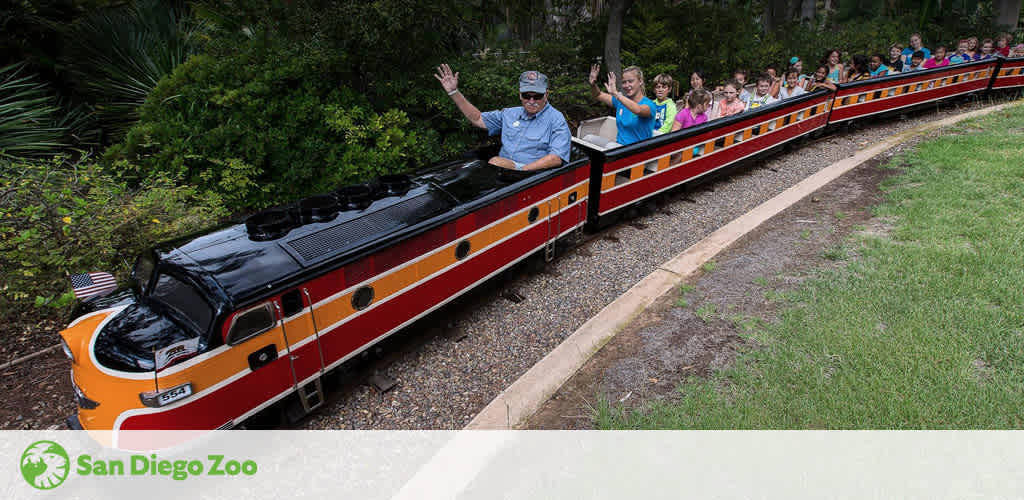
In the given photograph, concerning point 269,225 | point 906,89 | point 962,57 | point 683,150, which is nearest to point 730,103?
point 683,150

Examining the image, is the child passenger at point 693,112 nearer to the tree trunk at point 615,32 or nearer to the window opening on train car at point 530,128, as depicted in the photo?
the window opening on train car at point 530,128

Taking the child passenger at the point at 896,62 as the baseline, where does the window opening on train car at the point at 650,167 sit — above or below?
below

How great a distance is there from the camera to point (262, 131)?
7.59 metres

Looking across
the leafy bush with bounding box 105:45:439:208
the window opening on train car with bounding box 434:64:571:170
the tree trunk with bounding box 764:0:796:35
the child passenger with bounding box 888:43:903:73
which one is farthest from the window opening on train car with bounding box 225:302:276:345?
the tree trunk with bounding box 764:0:796:35

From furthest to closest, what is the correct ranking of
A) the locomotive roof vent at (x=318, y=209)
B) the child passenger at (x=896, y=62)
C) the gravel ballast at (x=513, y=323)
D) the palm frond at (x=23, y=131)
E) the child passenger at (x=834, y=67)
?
the child passenger at (x=896, y=62), the child passenger at (x=834, y=67), the palm frond at (x=23, y=131), the gravel ballast at (x=513, y=323), the locomotive roof vent at (x=318, y=209)

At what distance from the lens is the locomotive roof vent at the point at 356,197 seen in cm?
425

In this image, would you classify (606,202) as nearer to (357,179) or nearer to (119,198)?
(357,179)

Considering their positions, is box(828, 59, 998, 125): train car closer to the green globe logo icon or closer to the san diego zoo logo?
the san diego zoo logo

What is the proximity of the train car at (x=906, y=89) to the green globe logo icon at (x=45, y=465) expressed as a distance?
13176 mm

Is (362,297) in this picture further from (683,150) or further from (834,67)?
(834,67)

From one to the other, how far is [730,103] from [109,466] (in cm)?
908

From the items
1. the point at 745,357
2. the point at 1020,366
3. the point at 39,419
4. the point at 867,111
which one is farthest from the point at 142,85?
the point at 867,111

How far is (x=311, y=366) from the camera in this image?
374 cm

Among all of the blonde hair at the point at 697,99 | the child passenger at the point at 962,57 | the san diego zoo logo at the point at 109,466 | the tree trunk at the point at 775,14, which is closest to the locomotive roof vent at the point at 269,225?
the san diego zoo logo at the point at 109,466
